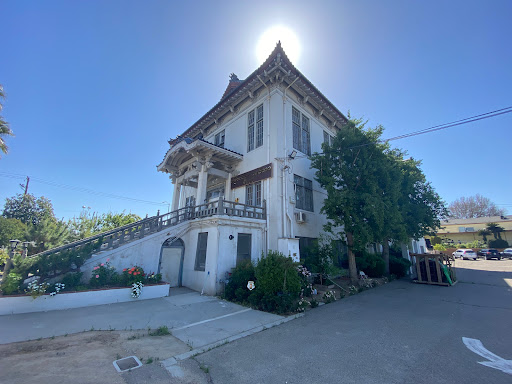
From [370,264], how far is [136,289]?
519 inches

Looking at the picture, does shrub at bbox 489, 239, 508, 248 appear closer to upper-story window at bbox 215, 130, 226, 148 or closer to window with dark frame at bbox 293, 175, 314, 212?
window with dark frame at bbox 293, 175, 314, 212

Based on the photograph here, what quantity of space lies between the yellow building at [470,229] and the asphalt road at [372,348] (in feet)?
153

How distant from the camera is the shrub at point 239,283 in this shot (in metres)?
8.41

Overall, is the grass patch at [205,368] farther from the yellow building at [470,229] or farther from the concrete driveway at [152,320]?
the yellow building at [470,229]

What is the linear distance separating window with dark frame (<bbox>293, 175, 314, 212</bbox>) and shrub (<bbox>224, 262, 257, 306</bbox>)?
502 centimetres

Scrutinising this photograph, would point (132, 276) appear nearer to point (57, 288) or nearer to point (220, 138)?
point (57, 288)

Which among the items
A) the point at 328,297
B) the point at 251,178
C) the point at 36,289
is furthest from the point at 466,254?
the point at 36,289

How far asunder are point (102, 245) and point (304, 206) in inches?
410

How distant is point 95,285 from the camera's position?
8055 millimetres

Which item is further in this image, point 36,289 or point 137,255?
point 137,255

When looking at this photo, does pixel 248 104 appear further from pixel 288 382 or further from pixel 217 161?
pixel 288 382

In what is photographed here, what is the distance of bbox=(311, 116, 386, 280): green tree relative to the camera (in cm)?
1042

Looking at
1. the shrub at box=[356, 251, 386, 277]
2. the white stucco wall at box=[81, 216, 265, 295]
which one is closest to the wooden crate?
the shrub at box=[356, 251, 386, 277]

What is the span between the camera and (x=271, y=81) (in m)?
12.7
